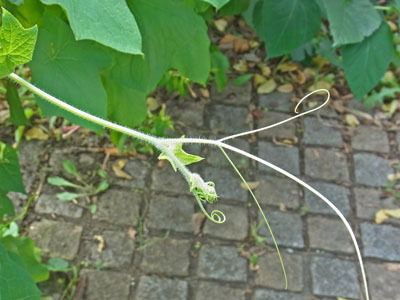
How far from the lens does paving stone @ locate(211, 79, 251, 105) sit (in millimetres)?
2582

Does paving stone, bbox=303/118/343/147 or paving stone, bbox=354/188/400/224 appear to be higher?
paving stone, bbox=303/118/343/147

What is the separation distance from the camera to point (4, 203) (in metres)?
1.30

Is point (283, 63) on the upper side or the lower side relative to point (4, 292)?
upper

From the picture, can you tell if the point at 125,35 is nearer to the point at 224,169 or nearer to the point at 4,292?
the point at 4,292

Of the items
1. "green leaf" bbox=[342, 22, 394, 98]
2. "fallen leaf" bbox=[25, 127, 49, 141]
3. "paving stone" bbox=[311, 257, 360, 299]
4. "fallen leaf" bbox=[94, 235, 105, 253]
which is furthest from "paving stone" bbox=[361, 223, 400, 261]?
"fallen leaf" bbox=[25, 127, 49, 141]

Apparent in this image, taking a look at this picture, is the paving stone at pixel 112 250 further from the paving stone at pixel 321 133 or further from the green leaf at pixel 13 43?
the green leaf at pixel 13 43

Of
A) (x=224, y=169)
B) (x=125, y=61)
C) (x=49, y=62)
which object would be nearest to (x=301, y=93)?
(x=224, y=169)

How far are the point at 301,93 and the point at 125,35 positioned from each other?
200 centimetres

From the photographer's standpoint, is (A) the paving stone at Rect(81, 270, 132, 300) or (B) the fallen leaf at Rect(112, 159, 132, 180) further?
(B) the fallen leaf at Rect(112, 159, 132, 180)

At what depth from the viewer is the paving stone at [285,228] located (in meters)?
2.08

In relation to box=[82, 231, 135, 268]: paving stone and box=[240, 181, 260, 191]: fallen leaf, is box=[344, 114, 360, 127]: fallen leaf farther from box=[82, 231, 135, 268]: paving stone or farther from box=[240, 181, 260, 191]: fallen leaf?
box=[82, 231, 135, 268]: paving stone

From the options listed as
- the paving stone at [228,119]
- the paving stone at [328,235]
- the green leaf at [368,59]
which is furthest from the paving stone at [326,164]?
the green leaf at [368,59]

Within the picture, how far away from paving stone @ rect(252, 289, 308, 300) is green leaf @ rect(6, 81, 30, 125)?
1107 mm

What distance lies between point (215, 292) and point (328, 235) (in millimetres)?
570
